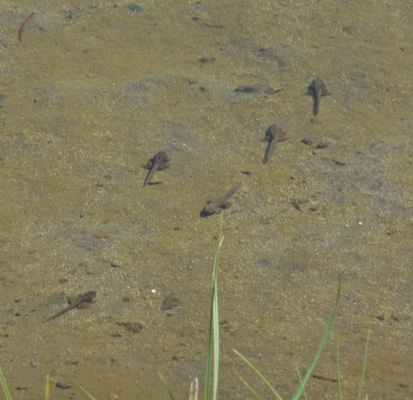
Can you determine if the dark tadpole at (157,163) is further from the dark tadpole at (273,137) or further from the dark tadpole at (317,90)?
the dark tadpole at (317,90)

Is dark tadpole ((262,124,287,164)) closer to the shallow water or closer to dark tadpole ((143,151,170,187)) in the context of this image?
the shallow water

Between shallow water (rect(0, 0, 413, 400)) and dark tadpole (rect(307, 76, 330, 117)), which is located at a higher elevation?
dark tadpole (rect(307, 76, 330, 117))

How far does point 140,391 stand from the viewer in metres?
3.13

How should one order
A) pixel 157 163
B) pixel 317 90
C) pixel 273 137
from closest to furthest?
pixel 157 163, pixel 273 137, pixel 317 90

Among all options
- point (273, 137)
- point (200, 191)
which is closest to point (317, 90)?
point (273, 137)

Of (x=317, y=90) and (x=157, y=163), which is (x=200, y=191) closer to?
(x=157, y=163)

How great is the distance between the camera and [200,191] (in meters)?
4.99

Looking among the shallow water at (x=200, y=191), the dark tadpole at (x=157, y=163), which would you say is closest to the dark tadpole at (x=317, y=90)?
the shallow water at (x=200, y=191)

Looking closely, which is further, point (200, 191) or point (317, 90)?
point (317, 90)

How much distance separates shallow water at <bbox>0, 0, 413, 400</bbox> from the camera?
11.6ft

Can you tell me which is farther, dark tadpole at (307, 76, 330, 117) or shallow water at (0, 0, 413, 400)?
dark tadpole at (307, 76, 330, 117)

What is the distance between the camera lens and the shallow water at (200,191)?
355 centimetres

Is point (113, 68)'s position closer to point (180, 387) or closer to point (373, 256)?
point (373, 256)

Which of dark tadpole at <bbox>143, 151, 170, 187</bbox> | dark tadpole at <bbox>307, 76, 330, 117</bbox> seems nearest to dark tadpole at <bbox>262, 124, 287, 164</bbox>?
dark tadpole at <bbox>307, 76, 330, 117</bbox>
